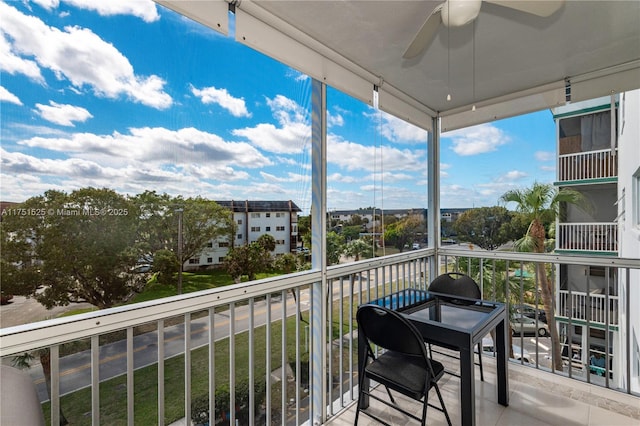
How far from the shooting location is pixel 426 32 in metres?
1.64

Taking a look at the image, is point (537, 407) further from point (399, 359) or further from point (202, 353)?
point (202, 353)

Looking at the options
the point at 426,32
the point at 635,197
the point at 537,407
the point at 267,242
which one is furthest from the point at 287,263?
the point at 635,197

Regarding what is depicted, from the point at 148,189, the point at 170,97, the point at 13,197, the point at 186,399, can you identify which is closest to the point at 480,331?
the point at 186,399

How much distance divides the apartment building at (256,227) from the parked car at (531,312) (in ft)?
8.07

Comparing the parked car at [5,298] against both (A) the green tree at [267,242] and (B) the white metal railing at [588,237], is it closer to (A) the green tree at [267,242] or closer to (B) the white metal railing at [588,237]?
(A) the green tree at [267,242]

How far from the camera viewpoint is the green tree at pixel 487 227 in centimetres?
308

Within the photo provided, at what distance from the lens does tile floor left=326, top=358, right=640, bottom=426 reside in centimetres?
202

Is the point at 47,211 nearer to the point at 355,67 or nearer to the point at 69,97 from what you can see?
the point at 69,97

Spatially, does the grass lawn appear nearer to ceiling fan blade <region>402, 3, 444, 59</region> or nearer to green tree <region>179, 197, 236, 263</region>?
green tree <region>179, 197, 236, 263</region>

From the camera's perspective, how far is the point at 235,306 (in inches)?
67.4

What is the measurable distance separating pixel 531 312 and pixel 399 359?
6.18 feet

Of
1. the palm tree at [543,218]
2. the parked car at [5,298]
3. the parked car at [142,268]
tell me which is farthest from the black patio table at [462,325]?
the parked car at [5,298]

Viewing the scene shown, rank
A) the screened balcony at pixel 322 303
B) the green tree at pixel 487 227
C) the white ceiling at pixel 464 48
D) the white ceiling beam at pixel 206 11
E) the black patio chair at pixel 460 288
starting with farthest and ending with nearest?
the green tree at pixel 487 227
the black patio chair at pixel 460 288
the white ceiling at pixel 464 48
the white ceiling beam at pixel 206 11
the screened balcony at pixel 322 303

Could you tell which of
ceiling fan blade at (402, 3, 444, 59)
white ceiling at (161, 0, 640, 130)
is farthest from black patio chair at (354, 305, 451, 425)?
white ceiling at (161, 0, 640, 130)
